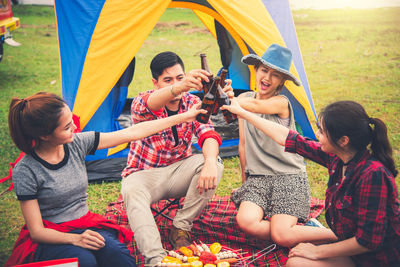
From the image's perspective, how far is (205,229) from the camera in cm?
287

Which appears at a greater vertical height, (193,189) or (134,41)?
(134,41)

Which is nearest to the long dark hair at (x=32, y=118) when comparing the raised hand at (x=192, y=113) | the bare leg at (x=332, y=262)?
the raised hand at (x=192, y=113)

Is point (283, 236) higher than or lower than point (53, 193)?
lower

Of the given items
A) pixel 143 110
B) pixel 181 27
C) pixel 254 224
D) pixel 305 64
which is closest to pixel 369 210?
pixel 254 224

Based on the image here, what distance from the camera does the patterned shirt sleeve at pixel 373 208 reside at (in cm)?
174

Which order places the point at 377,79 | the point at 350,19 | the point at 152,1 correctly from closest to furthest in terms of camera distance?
the point at 152,1 → the point at 377,79 → the point at 350,19

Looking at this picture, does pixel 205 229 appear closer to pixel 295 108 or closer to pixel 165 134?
pixel 165 134

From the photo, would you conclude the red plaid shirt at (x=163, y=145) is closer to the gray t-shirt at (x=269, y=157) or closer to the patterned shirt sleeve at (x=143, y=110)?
the patterned shirt sleeve at (x=143, y=110)

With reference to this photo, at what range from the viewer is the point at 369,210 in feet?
5.74

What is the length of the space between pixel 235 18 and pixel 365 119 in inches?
81.0

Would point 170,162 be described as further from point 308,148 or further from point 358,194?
point 358,194

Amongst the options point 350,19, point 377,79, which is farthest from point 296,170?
point 350,19

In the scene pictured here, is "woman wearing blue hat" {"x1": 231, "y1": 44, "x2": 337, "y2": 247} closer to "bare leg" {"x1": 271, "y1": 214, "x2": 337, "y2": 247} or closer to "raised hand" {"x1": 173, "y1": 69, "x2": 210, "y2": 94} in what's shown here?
"bare leg" {"x1": 271, "y1": 214, "x2": 337, "y2": 247}

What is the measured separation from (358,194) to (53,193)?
164 centimetres
